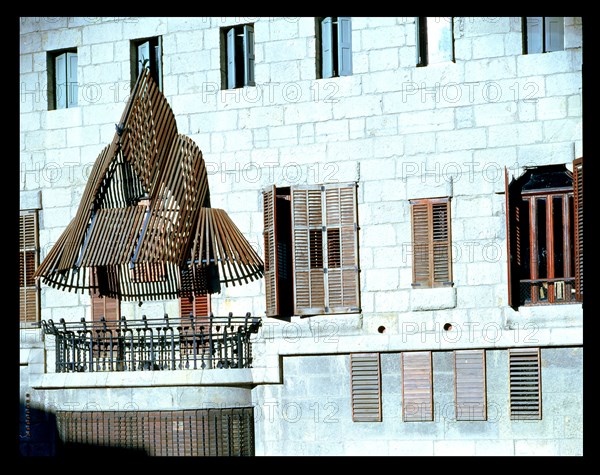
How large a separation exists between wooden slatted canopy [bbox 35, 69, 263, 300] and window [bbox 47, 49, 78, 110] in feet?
5.23

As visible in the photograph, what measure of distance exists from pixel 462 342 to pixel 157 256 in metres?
4.26

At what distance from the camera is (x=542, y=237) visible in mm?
18047

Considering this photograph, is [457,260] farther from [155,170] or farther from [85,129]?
[85,129]

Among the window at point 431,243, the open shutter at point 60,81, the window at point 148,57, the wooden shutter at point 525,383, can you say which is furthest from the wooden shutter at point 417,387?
the open shutter at point 60,81

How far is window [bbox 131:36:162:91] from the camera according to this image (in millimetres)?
20391

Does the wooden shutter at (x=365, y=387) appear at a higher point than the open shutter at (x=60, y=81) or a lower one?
lower

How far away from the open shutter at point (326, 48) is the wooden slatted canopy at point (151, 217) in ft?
6.93

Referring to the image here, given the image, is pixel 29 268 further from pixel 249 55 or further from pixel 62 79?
pixel 249 55

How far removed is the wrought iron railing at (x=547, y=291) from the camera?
17.8m

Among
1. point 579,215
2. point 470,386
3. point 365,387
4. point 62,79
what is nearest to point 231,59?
point 62,79

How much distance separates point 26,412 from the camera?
20.5m

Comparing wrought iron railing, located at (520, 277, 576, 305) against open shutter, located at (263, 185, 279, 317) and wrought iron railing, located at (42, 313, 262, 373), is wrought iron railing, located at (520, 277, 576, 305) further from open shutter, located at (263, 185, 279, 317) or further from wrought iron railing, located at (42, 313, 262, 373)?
wrought iron railing, located at (42, 313, 262, 373)

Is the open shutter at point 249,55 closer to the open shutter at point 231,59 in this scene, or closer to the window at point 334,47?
the open shutter at point 231,59

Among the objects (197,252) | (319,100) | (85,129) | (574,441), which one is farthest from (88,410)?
(574,441)
